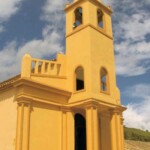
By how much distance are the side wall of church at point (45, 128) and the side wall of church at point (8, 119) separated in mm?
1039

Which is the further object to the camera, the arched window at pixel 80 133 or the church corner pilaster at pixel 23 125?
the arched window at pixel 80 133

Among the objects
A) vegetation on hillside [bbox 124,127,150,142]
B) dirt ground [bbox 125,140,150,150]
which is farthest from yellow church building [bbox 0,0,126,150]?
vegetation on hillside [bbox 124,127,150,142]

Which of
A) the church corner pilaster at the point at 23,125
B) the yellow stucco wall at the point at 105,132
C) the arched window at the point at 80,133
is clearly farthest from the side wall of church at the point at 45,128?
the yellow stucco wall at the point at 105,132

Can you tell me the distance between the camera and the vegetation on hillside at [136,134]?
123ft

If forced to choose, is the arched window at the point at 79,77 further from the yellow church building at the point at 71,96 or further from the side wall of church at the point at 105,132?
the side wall of church at the point at 105,132

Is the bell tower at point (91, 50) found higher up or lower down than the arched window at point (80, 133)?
higher up

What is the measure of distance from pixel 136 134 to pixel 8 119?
24.9 metres

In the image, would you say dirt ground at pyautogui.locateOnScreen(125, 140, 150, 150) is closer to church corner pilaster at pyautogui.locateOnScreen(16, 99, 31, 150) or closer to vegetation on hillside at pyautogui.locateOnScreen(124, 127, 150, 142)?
vegetation on hillside at pyautogui.locateOnScreen(124, 127, 150, 142)

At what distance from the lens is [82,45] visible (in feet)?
65.2

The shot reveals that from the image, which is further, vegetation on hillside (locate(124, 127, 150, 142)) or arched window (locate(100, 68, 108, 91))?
vegetation on hillside (locate(124, 127, 150, 142))

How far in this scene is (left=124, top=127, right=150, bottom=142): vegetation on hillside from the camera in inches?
1470

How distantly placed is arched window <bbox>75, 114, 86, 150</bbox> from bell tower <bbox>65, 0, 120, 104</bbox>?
214 centimetres

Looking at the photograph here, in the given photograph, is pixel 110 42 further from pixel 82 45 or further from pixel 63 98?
pixel 63 98

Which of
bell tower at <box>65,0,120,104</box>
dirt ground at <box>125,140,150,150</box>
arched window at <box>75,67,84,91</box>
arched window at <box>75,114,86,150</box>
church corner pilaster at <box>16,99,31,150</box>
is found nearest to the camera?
church corner pilaster at <box>16,99,31,150</box>
